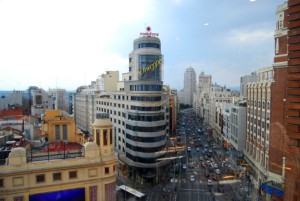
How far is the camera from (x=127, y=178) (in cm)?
1468

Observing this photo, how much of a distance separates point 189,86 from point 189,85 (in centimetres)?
71

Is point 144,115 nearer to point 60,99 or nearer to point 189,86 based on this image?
point 60,99

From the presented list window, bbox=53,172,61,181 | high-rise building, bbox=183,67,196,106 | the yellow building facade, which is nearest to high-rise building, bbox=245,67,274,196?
the yellow building facade

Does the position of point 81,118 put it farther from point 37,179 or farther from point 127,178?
point 37,179

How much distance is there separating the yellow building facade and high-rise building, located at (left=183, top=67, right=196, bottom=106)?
2825 centimetres

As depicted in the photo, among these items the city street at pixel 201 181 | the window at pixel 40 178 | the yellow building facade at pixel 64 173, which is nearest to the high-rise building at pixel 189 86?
the city street at pixel 201 181

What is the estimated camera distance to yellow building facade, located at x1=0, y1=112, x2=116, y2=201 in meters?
6.12

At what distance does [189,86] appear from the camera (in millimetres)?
44000

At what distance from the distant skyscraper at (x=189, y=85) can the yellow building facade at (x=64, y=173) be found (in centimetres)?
2760

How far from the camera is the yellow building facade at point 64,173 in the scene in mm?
6125

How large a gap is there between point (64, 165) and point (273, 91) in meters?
9.40

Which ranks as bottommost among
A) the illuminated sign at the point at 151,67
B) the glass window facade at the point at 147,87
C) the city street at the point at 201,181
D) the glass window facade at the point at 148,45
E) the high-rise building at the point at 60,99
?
the city street at the point at 201,181

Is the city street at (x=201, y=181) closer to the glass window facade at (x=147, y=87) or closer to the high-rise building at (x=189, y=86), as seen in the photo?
the glass window facade at (x=147, y=87)

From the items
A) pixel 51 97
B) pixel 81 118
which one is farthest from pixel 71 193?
pixel 51 97
